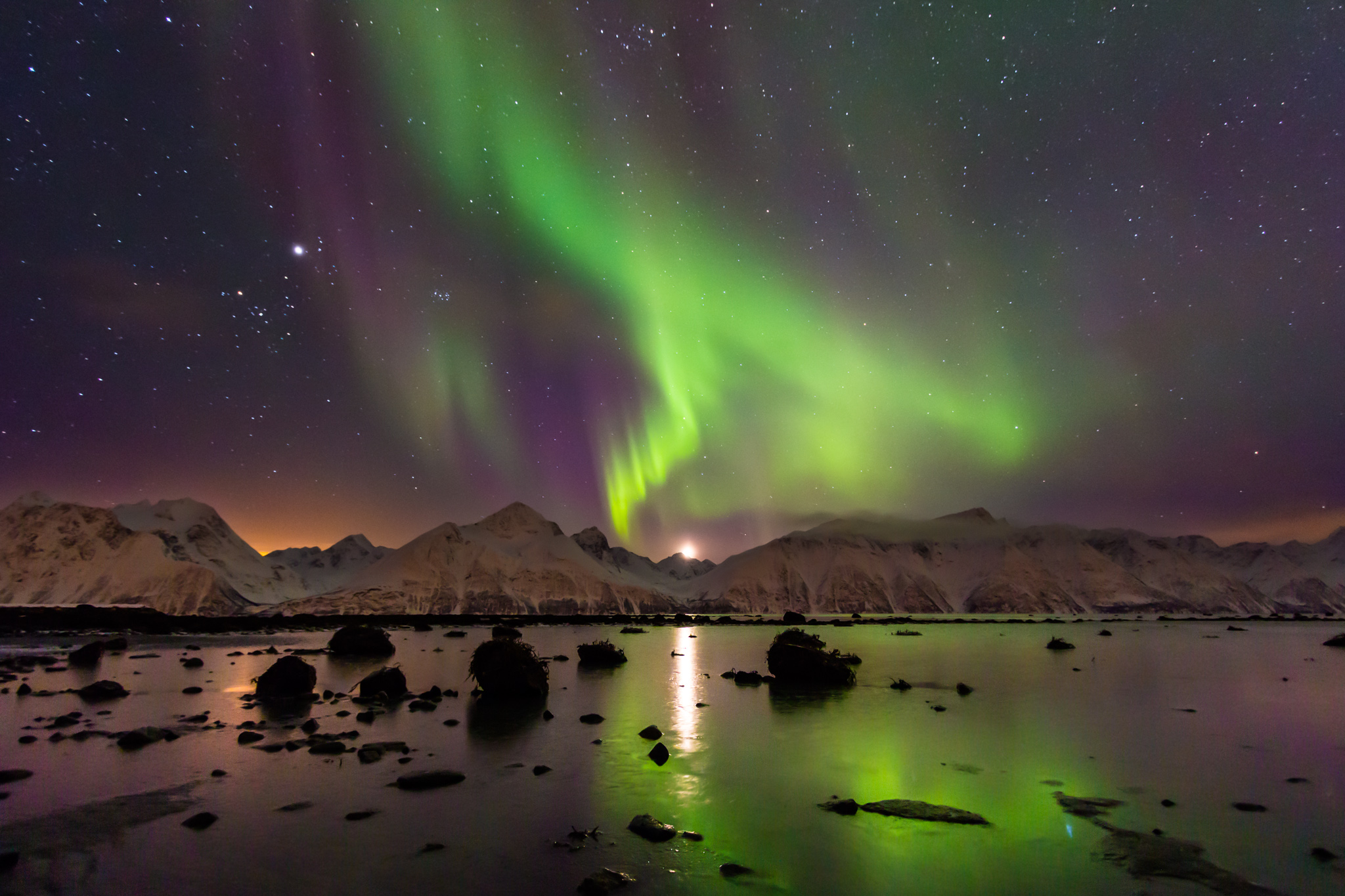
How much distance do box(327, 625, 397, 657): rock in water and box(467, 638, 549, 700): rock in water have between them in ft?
101

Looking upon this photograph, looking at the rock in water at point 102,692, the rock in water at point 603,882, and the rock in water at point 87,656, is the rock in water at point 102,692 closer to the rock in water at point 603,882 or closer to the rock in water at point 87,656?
the rock in water at point 87,656

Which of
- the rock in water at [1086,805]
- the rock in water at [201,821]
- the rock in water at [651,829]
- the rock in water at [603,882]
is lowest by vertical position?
the rock in water at [1086,805]

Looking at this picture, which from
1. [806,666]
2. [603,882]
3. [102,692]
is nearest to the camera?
[603,882]

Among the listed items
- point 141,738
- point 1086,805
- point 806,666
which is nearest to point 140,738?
point 141,738

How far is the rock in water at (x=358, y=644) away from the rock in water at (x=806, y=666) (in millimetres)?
37732

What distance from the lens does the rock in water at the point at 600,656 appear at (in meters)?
49.2

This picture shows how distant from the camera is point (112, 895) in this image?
353 inches

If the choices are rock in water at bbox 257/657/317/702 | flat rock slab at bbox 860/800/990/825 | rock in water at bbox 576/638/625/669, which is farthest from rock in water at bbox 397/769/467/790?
rock in water at bbox 576/638/625/669

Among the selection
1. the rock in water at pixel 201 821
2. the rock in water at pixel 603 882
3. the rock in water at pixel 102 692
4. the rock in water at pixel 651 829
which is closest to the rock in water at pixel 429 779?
the rock in water at pixel 201 821

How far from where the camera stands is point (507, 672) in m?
30.1

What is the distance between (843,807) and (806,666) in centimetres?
2665

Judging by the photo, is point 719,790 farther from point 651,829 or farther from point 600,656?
point 600,656

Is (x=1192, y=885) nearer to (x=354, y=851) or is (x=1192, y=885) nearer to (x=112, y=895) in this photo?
(x=354, y=851)

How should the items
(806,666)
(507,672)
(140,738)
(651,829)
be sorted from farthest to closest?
(806,666), (507,672), (140,738), (651,829)
